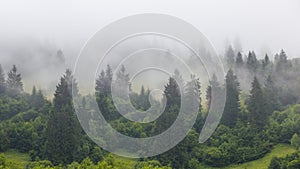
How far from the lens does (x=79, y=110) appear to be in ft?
150

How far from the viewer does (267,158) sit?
59.6m

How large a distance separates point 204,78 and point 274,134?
18379 mm

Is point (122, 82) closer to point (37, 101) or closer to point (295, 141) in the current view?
point (37, 101)

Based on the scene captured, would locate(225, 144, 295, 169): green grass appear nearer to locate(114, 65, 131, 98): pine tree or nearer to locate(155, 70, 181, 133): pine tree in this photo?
locate(155, 70, 181, 133): pine tree

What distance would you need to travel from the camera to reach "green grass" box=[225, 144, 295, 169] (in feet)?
190

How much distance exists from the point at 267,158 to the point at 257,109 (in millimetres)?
10578

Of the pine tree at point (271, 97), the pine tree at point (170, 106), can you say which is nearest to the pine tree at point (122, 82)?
the pine tree at point (170, 106)

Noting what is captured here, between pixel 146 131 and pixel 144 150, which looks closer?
pixel 144 150

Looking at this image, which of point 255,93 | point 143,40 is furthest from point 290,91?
point 143,40

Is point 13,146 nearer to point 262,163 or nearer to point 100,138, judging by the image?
point 100,138

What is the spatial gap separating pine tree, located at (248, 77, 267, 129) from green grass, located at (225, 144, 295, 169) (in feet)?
17.1

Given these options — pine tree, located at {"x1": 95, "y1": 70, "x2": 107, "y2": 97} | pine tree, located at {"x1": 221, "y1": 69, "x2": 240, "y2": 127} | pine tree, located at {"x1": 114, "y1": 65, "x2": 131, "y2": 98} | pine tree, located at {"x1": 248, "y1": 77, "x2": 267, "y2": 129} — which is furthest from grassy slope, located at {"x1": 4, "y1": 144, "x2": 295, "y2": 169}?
pine tree, located at {"x1": 95, "y1": 70, "x2": 107, "y2": 97}

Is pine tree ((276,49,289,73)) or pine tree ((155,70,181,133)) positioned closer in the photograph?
pine tree ((155,70,181,133))

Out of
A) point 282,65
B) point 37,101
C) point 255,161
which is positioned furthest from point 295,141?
point 37,101
